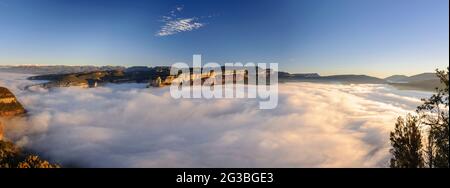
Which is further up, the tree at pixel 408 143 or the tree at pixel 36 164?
the tree at pixel 408 143

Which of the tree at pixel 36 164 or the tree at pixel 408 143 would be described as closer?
the tree at pixel 408 143

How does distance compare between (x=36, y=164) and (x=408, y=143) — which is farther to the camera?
(x=36, y=164)

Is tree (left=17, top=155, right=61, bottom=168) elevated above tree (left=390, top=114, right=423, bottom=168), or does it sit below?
below

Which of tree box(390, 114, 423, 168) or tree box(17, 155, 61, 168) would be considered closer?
tree box(390, 114, 423, 168)

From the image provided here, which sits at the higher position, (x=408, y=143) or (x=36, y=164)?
(x=408, y=143)
